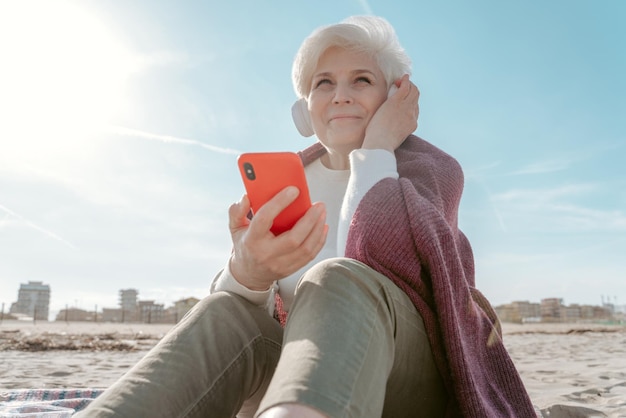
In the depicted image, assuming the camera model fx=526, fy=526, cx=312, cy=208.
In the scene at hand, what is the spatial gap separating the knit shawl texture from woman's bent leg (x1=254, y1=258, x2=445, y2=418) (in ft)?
0.23

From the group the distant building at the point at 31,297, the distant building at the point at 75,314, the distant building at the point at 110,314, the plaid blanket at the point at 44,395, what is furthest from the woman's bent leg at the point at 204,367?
the distant building at the point at 31,297

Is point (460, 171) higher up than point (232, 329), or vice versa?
point (460, 171)

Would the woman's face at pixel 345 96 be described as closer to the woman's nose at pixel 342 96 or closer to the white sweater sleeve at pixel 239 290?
the woman's nose at pixel 342 96

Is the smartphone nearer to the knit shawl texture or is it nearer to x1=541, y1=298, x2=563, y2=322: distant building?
the knit shawl texture

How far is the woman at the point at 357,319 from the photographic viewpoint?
1185 millimetres

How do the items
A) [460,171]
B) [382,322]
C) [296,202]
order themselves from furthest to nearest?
[460,171]
[296,202]
[382,322]

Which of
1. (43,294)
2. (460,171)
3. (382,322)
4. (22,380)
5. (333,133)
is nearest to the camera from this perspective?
(382,322)

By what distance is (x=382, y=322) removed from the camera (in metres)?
1.31

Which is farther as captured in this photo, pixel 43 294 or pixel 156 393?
pixel 43 294

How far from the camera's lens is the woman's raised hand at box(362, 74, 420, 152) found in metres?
2.09

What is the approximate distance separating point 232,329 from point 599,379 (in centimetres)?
→ 443

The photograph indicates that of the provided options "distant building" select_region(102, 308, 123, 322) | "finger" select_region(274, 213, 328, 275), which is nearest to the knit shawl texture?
"finger" select_region(274, 213, 328, 275)

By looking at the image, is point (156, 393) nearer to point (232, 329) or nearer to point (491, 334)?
point (232, 329)

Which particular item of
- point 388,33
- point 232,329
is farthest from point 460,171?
point 232,329
